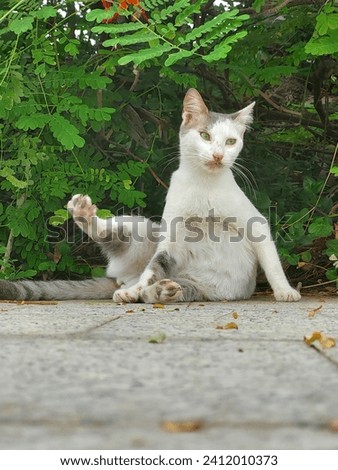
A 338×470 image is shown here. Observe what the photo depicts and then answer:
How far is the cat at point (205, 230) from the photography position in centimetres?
426

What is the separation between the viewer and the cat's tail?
14.0 ft

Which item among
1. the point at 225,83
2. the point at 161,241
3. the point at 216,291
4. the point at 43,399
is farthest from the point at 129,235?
the point at 43,399

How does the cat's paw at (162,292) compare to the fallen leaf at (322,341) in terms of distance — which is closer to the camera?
the fallen leaf at (322,341)

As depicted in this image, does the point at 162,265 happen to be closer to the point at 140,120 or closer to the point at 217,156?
the point at 217,156

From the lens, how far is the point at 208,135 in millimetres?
4352

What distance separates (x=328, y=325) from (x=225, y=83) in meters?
3.07

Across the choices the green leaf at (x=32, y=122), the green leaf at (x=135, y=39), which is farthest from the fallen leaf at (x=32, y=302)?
the green leaf at (x=135, y=39)

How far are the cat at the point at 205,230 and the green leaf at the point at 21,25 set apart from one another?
983mm

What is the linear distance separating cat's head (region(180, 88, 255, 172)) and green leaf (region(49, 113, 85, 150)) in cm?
69

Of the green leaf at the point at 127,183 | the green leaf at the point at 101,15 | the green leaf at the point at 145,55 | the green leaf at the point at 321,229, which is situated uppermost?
the green leaf at the point at 101,15

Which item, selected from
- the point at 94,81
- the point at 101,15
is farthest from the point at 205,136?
the point at 101,15

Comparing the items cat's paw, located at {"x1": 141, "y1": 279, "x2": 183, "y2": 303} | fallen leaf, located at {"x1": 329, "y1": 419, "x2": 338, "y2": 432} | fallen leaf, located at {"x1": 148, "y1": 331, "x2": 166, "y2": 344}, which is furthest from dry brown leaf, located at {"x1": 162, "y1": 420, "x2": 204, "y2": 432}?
cat's paw, located at {"x1": 141, "y1": 279, "x2": 183, "y2": 303}

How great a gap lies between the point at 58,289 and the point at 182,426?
320cm

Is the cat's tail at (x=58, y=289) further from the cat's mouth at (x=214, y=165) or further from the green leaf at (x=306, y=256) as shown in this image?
the green leaf at (x=306, y=256)
